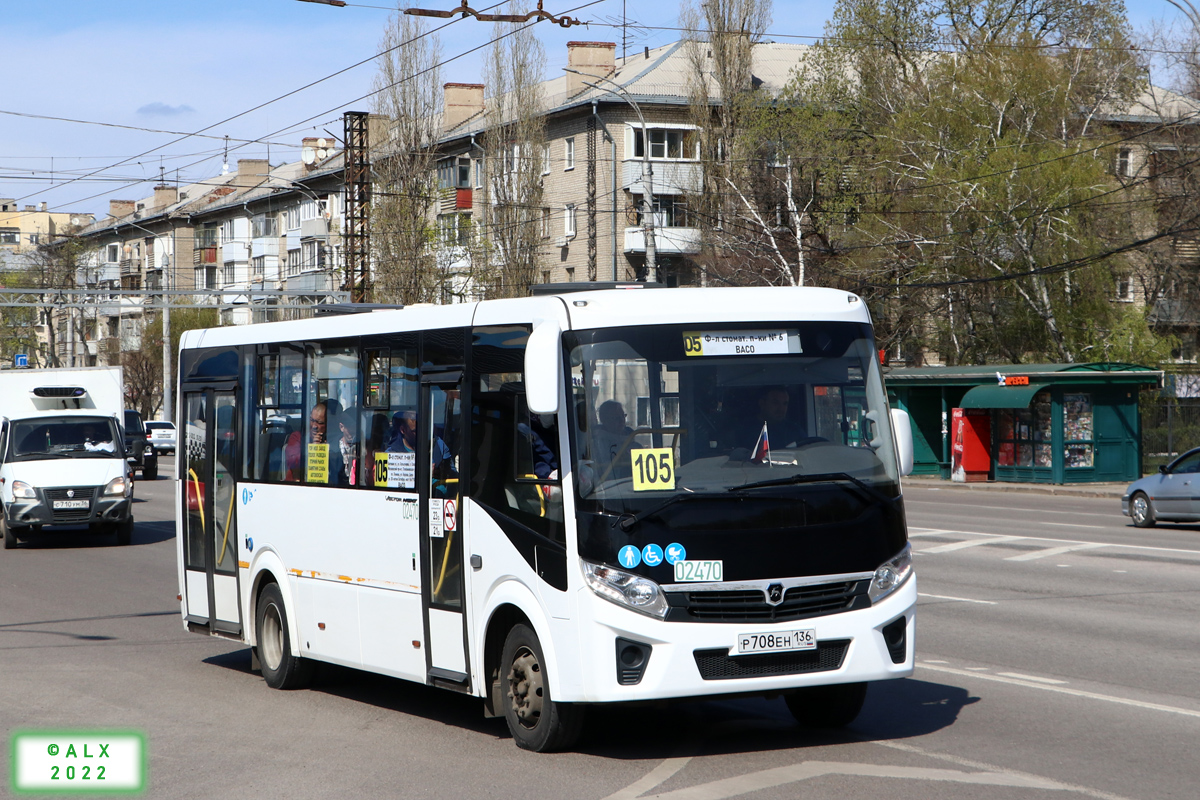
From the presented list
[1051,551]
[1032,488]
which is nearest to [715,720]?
[1051,551]

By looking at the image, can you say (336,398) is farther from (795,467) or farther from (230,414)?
(795,467)

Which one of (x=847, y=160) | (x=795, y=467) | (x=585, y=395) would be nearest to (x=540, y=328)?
(x=585, y=395)

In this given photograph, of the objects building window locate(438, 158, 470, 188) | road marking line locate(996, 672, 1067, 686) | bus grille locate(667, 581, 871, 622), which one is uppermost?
building window locate(438, 158, 470, 188)

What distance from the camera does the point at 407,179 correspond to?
53562 millimetres

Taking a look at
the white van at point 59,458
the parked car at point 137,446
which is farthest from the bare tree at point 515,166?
the white van at point 59,458

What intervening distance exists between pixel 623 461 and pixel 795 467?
91 cm

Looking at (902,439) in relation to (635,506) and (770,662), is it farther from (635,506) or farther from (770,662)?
(635,506)

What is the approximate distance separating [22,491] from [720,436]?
57.2 ft

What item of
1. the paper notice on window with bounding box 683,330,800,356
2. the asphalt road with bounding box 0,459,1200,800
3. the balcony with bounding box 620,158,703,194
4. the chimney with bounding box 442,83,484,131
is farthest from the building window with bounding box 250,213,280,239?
the paper notice on window with bounding box 683,330,800,356

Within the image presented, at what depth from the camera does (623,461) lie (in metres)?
7.03

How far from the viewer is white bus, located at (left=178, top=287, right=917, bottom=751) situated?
22.7 feet

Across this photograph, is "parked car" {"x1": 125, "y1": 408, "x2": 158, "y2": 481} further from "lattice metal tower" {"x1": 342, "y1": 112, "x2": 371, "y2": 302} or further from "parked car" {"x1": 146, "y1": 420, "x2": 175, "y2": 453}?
"parked car" {"x1": 146, "y1": 420, "x2": 175, "y2": 453}

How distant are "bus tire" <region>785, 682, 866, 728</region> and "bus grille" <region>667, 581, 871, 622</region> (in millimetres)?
653

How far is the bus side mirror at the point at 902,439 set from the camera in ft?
25.4
